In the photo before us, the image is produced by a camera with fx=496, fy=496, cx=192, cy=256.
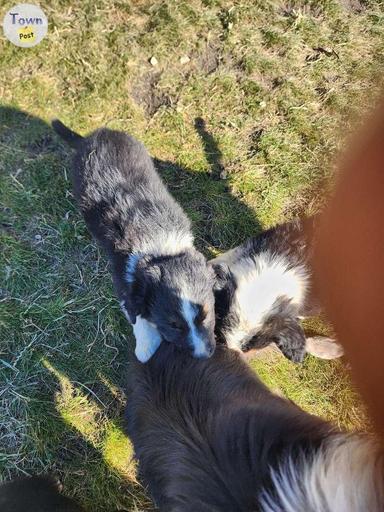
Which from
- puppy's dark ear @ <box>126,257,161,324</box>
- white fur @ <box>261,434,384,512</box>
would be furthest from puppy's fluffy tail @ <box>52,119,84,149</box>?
white fur @ <box>261,434,384,512</box>

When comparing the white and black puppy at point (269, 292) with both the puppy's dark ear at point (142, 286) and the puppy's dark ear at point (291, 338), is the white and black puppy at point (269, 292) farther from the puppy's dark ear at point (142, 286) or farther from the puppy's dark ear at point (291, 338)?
the puppy's dark ear at point (142, 286)

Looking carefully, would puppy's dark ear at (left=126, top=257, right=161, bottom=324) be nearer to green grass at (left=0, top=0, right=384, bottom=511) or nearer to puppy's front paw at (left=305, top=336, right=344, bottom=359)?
green grass at (left=0, top=0, right=384, bottom=511)

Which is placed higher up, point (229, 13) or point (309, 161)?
point (229, 13)

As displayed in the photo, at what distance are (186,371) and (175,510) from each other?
656 millimetres

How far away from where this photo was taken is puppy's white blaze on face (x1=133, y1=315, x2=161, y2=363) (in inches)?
113

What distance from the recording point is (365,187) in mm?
1838

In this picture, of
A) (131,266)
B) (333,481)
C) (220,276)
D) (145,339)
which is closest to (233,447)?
(333,481)

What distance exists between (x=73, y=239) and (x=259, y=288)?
1490mm

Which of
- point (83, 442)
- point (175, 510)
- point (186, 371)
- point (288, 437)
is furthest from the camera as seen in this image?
point (83, 442)

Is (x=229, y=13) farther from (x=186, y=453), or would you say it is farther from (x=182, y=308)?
(x=186, y=453)

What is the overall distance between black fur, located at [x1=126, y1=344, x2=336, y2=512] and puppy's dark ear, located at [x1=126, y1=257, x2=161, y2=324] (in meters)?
0.32

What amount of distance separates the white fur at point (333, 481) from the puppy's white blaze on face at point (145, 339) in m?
1.16

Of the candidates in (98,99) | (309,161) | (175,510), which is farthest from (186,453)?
(98,99)

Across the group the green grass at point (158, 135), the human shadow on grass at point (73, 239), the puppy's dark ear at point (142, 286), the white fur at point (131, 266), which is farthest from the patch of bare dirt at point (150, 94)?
the puppy's dark ear at point (142, 286)
